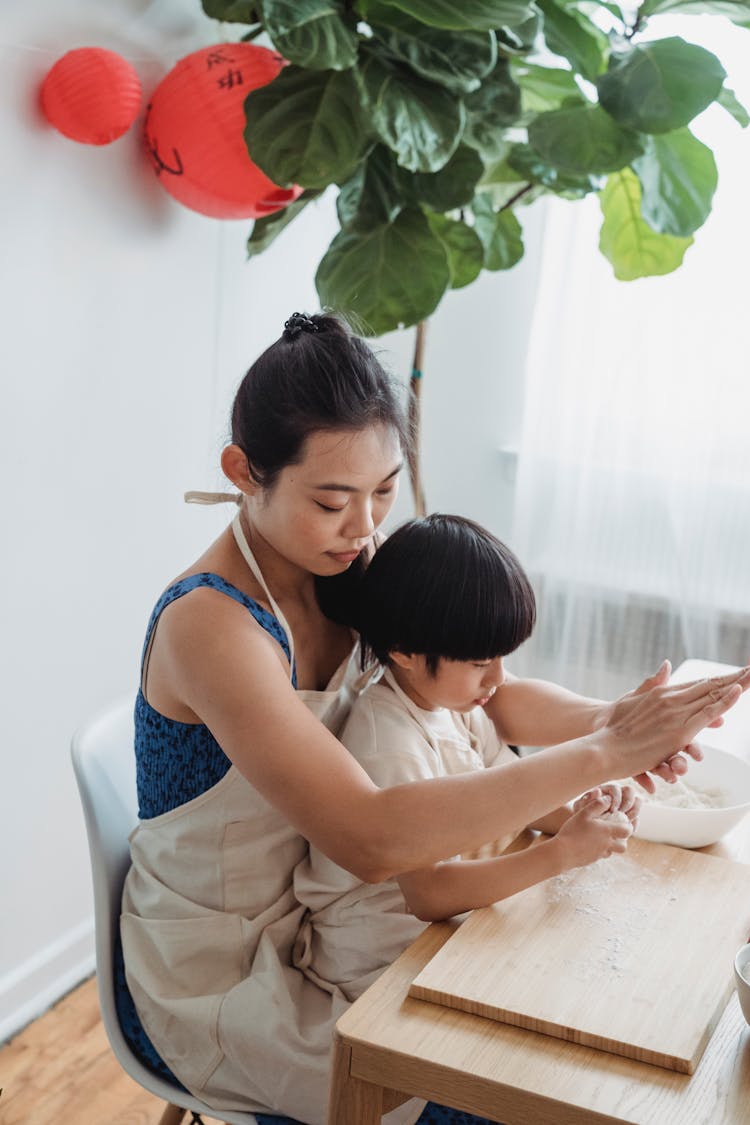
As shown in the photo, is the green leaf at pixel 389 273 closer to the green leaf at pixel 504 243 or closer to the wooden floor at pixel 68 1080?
the green leaf at pixel 504 243

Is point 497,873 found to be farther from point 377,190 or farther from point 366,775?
point 377,190

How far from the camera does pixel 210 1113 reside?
1.25 m

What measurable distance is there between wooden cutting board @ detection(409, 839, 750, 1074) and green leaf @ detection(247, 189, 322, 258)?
146cm

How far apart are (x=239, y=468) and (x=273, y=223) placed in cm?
111

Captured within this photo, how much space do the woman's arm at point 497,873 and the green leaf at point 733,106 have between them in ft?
5.15

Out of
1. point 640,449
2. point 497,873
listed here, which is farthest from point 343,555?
point 640,449

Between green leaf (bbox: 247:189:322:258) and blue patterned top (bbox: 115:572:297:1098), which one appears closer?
blue patterned top (bbox: 115:572:297:1098)

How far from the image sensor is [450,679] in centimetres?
129

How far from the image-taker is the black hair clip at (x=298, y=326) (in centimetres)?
132

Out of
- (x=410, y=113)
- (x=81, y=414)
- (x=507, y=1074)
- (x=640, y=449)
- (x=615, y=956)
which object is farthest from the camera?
(x=640, y=449)

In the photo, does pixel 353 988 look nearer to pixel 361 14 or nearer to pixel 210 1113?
pixel 210 1113

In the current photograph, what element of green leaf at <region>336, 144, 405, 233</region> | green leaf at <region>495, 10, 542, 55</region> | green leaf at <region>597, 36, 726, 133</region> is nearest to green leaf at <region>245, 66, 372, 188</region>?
green leaf at <region>336, 144, 405, 233</region>

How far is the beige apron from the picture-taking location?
1200 millimetres

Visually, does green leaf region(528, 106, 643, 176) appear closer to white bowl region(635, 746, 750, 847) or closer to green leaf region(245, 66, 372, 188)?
green leaf region(245, 66, 372, 188)
